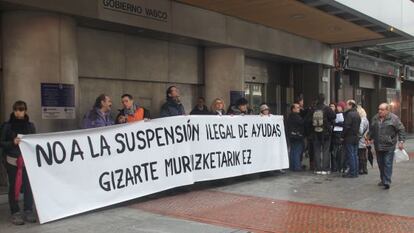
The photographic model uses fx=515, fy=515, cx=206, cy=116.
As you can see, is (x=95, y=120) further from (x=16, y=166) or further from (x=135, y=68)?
(x=135, y=68)

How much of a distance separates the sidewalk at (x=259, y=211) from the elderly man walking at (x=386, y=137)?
40cm

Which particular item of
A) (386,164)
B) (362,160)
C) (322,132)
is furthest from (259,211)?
(362,160)

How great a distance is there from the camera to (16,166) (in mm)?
6957

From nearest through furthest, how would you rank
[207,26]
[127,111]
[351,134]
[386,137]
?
1. [127,111]
2. [386,137]
3. [351,134]
4. [207,26]

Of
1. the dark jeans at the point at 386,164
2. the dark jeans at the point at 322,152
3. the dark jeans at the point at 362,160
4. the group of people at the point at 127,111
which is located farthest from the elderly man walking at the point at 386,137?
the group of people at the point at 127,111

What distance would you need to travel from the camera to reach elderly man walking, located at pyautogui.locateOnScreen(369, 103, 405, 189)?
389 inches

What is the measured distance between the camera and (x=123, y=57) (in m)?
11.9

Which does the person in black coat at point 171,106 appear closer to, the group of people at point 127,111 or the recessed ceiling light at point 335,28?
the group of people at point 127,111

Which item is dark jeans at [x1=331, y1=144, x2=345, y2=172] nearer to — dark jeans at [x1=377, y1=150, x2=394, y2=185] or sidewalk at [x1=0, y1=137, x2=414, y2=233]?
sidewalk at [x1=0, y1=137, x2=414, y2=233]

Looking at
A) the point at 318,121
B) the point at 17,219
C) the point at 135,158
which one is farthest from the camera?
the point at 318,121

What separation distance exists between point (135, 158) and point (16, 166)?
1.85 m

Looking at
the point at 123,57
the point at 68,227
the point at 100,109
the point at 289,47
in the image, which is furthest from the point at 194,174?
the point at 289,47

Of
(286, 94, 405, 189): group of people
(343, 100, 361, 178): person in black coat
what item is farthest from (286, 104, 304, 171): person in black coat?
(343, 100, 361, 178): person in black coat

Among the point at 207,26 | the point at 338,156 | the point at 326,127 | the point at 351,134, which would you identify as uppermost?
the point at 207,26
